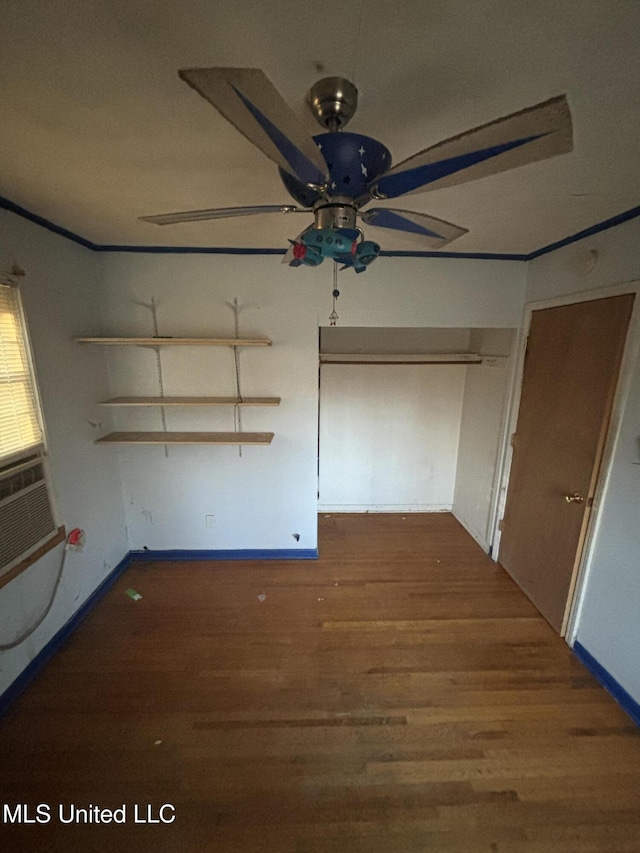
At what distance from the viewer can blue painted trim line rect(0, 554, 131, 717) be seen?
1709 millimetres

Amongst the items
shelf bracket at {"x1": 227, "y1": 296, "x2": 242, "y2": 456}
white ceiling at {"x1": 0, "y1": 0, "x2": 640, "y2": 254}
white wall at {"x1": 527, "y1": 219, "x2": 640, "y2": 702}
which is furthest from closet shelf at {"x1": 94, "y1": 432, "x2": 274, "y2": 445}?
white wall at {"x1": 527, "y1": 219, "x2": 640, "y2": 702}

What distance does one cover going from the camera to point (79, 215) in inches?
71.1

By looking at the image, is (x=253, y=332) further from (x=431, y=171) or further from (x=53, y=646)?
(x=53, y=646)

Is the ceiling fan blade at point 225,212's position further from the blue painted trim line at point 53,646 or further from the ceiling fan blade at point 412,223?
the blue painted trim line at point 53,646

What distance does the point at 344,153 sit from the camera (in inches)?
31.9

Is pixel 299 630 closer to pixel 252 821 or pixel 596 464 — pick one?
pixel 252 821

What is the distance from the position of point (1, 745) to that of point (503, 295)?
3.79 meters

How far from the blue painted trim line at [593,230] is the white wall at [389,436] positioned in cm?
128

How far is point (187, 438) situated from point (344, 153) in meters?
2.06

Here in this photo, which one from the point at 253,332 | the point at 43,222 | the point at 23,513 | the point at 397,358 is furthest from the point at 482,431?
the point at 43,222

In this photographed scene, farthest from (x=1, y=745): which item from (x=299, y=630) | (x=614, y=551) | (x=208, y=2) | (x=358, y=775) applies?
(x=614, y=551)

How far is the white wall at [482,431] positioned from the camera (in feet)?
9.17

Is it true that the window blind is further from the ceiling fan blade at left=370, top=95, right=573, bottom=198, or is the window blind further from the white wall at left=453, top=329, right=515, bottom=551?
the white wall at left=453, top=329, right=515, bottom=551

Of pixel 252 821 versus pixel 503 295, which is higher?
pixel 503 295
